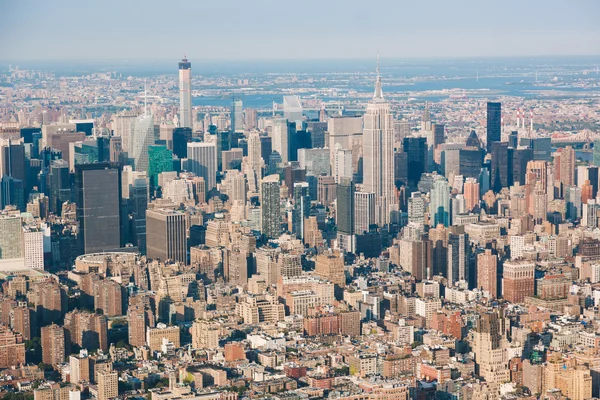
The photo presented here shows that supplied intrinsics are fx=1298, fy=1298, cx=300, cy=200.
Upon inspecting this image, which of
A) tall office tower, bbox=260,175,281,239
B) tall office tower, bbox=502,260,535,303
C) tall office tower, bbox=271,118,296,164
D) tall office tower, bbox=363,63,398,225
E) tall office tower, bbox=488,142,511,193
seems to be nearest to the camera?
tall office tower, bbox=502,260,535,303

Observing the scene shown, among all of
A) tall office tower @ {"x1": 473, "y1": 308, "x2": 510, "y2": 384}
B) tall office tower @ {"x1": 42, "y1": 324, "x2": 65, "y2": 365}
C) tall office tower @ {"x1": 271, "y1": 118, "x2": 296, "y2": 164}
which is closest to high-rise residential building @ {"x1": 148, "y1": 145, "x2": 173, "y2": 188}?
tall office tower @ {"x1": 271, "y1": 118, "x2": 296, "y2": 164}

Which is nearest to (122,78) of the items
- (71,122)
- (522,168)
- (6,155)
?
(71,122)

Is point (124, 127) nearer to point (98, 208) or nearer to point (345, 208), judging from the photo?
point (345, 208)

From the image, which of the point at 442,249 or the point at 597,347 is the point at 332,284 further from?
the point at 597,347

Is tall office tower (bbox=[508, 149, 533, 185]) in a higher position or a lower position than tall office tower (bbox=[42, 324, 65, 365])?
higher

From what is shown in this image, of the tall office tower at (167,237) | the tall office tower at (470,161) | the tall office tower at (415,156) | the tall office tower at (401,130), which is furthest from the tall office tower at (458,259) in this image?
the tall office tower at (401,130)

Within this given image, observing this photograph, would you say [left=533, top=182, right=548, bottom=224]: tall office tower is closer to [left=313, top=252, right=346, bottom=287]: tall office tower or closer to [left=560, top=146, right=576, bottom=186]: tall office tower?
[left=560, top=146, right=576, bottom=186]: tall office tower
